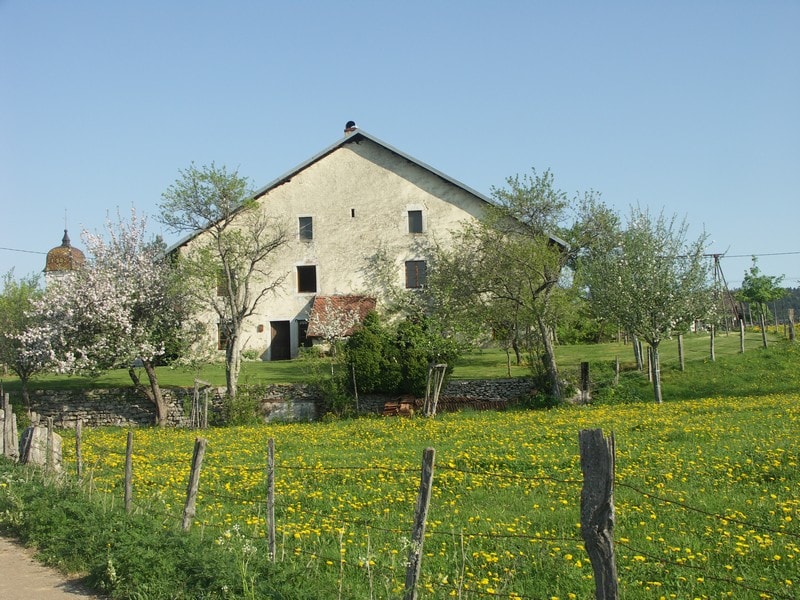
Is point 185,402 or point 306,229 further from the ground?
point 306,229

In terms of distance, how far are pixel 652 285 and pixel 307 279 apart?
65.9 ft

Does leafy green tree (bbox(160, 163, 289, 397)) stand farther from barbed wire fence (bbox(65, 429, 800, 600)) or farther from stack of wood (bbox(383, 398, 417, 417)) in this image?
barbed wire fence (bbox(65, 429, 800, 600))

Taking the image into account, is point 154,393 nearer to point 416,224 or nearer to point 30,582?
point 416,224

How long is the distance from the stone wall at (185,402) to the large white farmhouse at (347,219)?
11.1 m

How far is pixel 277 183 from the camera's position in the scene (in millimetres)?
43312

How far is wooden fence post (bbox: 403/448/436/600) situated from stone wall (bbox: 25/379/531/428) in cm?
2482

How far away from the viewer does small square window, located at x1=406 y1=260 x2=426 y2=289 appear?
43.6 metres

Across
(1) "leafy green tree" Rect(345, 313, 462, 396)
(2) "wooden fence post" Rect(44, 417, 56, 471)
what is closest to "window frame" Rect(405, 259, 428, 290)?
(1) "leafy green tree" Rect(345, 313, 462, 396)

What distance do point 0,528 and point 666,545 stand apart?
28.8 ft

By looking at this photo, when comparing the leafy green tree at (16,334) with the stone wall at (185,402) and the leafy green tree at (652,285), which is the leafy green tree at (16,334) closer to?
the stone wall at (185,402)

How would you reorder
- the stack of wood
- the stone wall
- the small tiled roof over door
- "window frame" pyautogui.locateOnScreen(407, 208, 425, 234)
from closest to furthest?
the stack of wood, the stone wall, the small tiled roof over door, "window frame" pyautogui.locateOnScreen(407, 208, 425, 234)

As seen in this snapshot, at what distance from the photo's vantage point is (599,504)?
5.26 metres

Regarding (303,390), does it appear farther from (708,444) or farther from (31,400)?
(708,444)

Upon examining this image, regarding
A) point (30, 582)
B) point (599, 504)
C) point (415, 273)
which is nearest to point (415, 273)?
point (415, 273)
